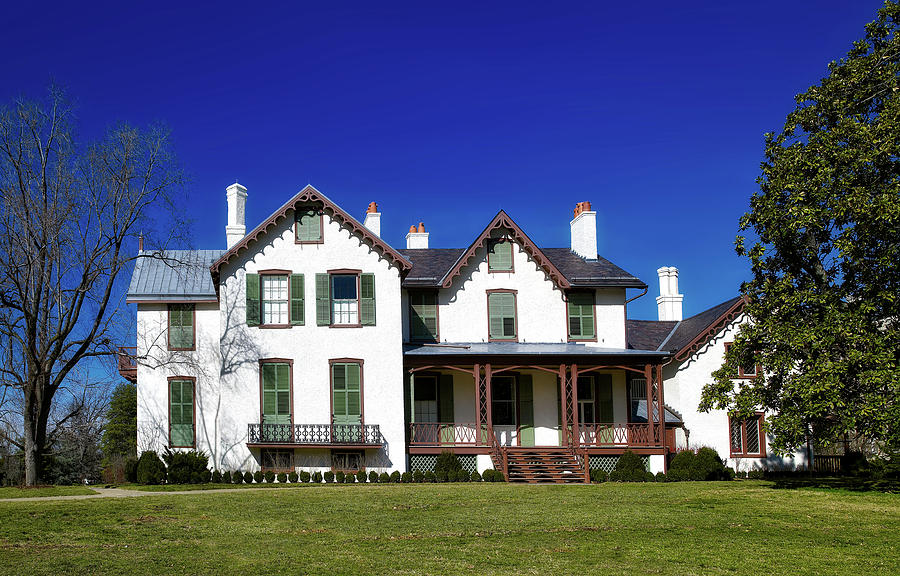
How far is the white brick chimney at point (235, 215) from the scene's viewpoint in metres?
33.4

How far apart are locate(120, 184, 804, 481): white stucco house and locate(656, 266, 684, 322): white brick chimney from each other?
18.5 feet

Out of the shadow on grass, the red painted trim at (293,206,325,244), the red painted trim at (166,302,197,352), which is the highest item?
the red painted trim at (293,206,325,244)

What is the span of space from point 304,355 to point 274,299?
6.89 feet

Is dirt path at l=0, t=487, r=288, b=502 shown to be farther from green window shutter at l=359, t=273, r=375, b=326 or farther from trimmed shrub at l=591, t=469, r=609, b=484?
trimmed shrub at l=591, t=469, r=609, b=484

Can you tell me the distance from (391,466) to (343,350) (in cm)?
400

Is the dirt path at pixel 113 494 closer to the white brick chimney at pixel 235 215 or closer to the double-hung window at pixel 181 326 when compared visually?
the double-hung window at pixel 181 326

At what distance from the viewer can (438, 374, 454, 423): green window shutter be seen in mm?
31297

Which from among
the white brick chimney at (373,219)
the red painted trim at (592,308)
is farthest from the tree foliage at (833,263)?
the white brick chimney at (373,219)

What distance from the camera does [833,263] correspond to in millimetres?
23547

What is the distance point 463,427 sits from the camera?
30469mm

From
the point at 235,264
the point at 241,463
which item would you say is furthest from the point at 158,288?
the point at 241,463

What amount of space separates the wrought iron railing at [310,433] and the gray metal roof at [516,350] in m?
2.97

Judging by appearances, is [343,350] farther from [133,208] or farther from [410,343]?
[133,208]

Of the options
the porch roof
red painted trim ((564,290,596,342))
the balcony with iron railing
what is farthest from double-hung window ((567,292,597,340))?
the balcony with iron railing
